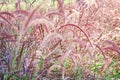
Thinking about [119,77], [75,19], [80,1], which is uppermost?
[80,1]

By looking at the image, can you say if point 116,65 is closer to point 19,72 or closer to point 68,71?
point 68,71

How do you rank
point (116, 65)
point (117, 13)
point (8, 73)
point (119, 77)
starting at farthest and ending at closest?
point (117, 13) → point (116, 65) → point (119, 77) → point (8, 73)

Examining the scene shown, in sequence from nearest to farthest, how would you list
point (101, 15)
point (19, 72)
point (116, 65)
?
point (19, 72) < point (116, 65) < point (101, 15)

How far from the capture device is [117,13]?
3.84m

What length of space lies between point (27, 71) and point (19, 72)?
0.07 metres

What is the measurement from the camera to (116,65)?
8.53 ft

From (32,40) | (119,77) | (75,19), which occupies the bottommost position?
(119,77)

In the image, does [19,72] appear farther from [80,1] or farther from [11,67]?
[80,1]

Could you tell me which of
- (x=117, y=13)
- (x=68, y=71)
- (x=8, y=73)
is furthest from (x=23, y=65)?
(x=117, y=13)

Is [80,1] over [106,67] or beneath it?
over

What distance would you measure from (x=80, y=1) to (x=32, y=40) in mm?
808

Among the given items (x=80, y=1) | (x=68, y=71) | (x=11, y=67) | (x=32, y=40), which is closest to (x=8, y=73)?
(x=11, y=67)

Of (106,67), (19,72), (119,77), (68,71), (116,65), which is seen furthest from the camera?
(116,65)

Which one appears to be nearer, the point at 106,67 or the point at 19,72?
the point at 19,72
